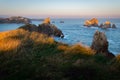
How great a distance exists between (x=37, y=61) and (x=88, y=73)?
2731 millimetres

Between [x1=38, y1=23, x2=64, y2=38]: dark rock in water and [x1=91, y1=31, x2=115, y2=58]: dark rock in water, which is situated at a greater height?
[x1=91, y1=31, x2=115, y2=58]: dark rock in water

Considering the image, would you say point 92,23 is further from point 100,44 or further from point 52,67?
point 52,67

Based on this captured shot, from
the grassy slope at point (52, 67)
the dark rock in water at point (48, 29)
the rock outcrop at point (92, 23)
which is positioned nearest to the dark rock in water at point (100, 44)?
the grassy slope at point (52, 67)

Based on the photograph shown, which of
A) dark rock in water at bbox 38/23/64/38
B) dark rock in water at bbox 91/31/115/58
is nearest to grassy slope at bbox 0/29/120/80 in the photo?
dark rock in water at bbox 91/31/115/58

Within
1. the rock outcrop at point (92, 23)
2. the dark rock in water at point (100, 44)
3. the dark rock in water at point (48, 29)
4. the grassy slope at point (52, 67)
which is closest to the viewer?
the grassy slope at point (52, 67)

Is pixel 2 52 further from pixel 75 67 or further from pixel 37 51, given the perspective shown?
pixel 75 67

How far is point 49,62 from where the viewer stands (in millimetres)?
10383

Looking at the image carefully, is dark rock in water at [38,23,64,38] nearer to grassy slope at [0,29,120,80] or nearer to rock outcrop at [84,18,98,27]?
grassy slope at [0,29,120,80]

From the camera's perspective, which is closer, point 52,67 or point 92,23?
point 52,67

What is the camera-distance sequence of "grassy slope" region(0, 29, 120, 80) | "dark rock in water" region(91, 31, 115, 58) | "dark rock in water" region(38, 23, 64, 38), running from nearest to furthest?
"grassy slope" region(0, 29, 120, 80)
"dark rock in water" region(91, 31, 115, 58)
"dark rock in water" region(38, 23, 64, 38)

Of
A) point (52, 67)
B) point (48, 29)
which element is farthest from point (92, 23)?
point (52, 67)

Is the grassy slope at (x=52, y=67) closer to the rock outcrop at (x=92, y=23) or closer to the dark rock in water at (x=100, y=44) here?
Answer: the dark rock in water at (x=100, y=44)

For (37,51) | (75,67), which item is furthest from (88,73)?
(37,51)

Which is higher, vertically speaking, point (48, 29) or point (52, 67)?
point (52, 67)
